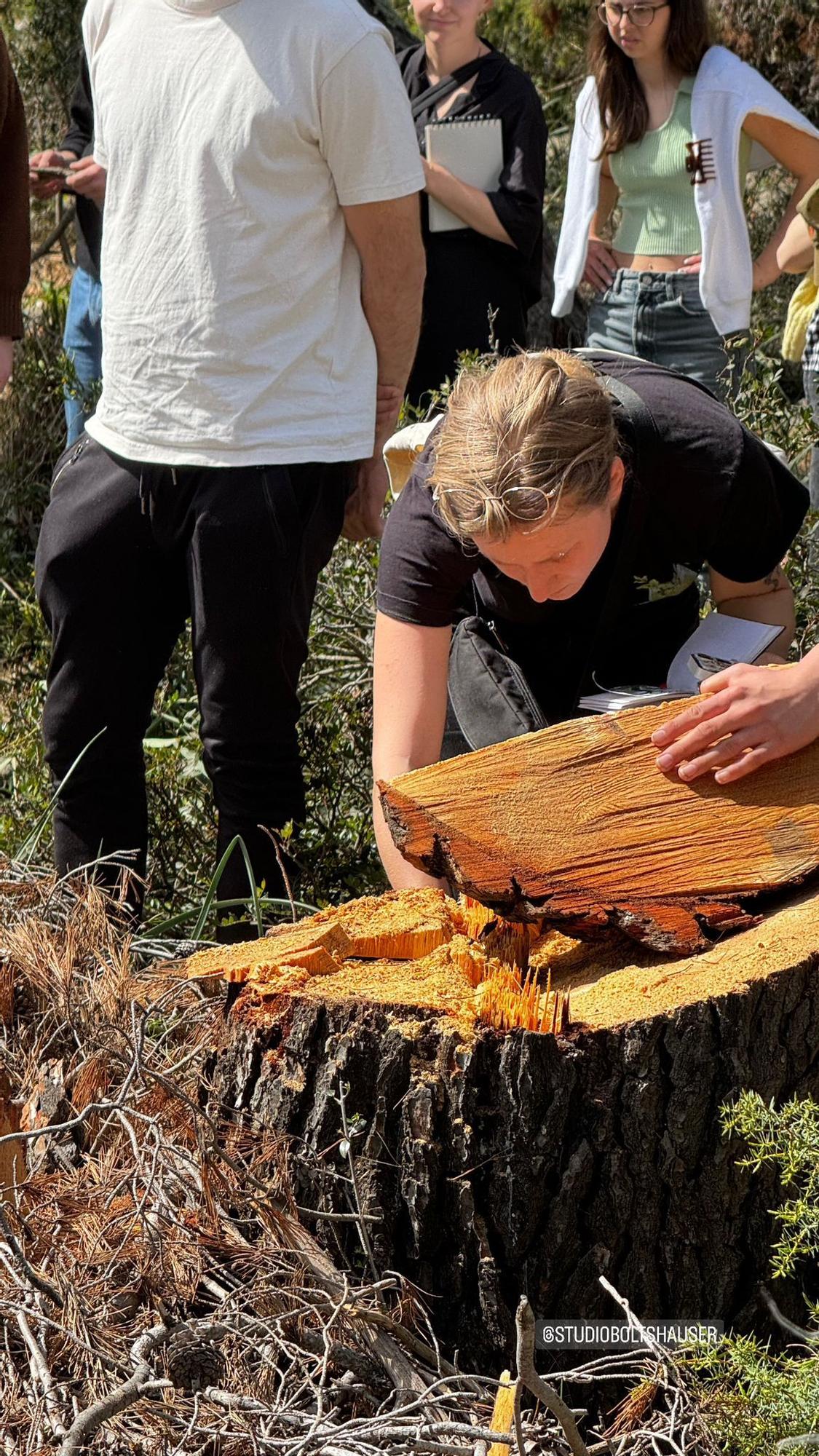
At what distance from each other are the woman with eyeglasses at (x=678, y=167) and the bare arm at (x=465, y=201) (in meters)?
0.30

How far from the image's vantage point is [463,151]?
402cm

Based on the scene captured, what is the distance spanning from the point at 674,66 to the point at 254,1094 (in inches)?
124

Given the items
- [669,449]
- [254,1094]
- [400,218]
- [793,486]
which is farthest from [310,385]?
[254,1094]

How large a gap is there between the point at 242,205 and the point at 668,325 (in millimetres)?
1686

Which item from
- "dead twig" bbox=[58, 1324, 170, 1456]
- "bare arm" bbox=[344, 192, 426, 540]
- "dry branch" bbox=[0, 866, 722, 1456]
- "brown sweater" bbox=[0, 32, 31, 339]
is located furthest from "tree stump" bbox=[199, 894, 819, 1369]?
"brown sweater" bbox=[0, 32, 31, 339]

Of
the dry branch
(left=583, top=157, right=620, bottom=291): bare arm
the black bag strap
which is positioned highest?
the black bag strap

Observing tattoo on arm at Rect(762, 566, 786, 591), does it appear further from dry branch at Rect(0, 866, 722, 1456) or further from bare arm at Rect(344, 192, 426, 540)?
dry branch at Rect(0, 866, 722, 1456)

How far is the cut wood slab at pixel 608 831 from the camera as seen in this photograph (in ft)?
6.21

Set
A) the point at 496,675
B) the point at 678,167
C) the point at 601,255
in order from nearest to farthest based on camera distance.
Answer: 1. the point at 496,675
2. the point at 678,167
3. the point at 601,255

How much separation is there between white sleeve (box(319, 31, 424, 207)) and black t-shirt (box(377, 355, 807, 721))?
1.74 ft

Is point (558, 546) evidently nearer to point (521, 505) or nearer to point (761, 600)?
point (521, 505)

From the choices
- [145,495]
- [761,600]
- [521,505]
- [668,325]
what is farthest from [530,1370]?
[668,325]

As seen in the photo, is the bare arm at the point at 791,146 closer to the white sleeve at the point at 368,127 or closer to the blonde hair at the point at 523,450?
the white sleeve at the point at 368,127

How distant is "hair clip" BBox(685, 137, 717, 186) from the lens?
377 cm
